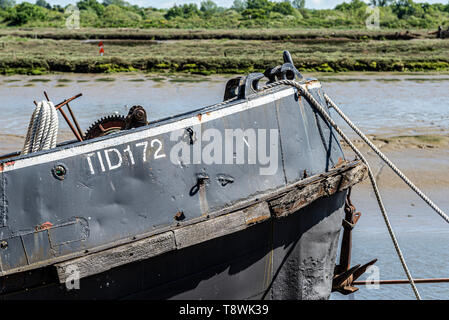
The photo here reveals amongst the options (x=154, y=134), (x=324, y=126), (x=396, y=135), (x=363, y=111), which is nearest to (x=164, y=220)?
(x=154, y=134)

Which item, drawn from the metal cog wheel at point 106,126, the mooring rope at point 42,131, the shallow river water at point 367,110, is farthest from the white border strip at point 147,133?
the shallow river water at point 367,110

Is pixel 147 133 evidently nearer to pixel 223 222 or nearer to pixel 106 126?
pixel 106 126

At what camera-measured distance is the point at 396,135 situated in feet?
42.5

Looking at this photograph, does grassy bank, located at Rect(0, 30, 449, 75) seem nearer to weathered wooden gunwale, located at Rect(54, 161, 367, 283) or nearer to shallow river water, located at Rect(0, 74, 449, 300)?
shallow river water, located at Rect(0, 74, 449, 300)

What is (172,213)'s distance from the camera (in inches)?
173

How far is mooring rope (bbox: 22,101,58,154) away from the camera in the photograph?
4.50 meters

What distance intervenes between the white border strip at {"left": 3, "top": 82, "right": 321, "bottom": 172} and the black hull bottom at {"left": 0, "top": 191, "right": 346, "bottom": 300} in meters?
0.75

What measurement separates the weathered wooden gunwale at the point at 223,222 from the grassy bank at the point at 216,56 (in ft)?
63.0

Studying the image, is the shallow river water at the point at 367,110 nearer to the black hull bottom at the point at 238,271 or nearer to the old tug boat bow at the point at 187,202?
the black hull bottom at the point at 238,271

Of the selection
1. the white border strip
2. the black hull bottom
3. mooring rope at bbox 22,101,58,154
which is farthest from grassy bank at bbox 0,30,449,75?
mooring rope at bbox 22,101,58,154

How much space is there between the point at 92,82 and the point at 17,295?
17965 millimetres

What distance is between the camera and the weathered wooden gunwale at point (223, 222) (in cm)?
398

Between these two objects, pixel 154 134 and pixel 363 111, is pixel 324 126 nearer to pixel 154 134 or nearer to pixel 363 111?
pixel 154 134

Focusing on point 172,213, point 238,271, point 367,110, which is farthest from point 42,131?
point 367,110
